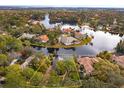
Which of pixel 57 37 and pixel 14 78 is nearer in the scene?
pixel 14 78

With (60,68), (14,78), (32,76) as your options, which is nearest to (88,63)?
(60,68)

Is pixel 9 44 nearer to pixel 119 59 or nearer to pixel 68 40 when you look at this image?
pixel 68 40

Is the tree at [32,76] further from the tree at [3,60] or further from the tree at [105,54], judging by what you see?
the tree at [105,54]

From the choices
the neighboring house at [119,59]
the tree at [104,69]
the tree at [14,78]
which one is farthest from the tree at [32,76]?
the neighboring house at [119,59]

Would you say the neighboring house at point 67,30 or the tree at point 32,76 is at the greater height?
the neighboring house at point 67,30

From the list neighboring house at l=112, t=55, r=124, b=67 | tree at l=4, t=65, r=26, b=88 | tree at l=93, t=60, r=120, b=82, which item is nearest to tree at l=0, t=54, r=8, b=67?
tree at l=4, t=65, r=26, b=88

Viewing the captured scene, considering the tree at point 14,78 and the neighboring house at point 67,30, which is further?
the neighboring house at point 67,30

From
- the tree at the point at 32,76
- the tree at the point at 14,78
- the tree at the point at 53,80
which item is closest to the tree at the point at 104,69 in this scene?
the tree at the point at 53,80

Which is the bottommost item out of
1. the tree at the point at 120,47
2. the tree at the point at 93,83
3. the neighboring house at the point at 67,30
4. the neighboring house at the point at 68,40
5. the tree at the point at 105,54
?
the tree at the point at 93,83

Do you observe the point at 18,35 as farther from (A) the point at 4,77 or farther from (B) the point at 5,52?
(A) the point at 4,77

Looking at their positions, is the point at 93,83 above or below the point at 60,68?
below

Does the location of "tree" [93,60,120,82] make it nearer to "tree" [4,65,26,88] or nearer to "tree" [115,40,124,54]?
"tree" [115,40,124,54]
